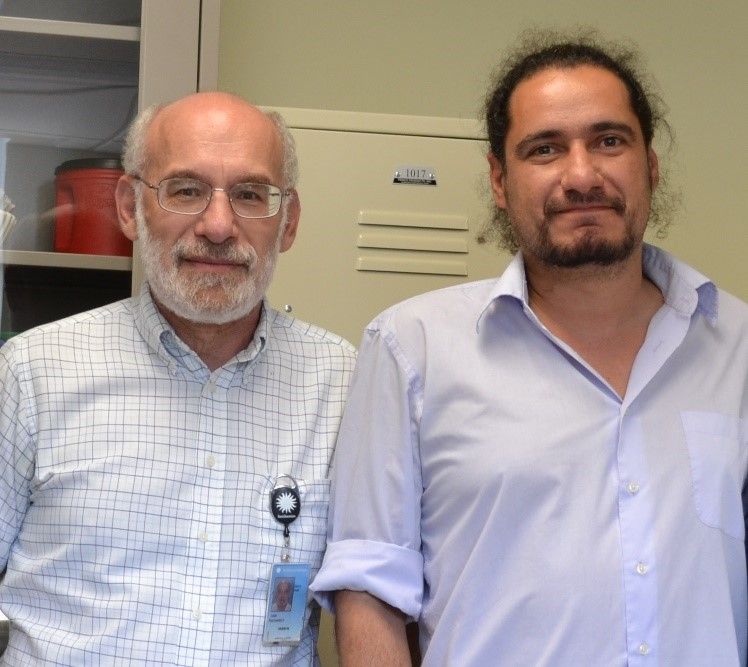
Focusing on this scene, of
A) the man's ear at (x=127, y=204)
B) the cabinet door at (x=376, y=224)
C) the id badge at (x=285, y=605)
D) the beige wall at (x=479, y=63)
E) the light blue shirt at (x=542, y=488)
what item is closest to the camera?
the light blue shirt at (x=542, y=488)

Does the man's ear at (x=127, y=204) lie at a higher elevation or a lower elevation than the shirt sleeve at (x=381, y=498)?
higher

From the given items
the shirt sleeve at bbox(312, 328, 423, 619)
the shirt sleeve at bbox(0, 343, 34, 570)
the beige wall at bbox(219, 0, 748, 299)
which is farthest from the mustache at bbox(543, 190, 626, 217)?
the beige wall at bbox(219, 0, 748, 299)

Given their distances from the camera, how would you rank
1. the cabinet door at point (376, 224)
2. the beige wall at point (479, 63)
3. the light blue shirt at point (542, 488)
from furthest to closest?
1. the beige wall at point (479, 63)
2. the cabinet door at point (376, 224)
3. the light blue shirt at point (542, 488)

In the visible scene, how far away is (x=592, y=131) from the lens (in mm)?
1459

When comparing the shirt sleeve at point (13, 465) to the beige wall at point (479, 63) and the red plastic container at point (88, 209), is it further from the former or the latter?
the beige wall at point (479, 63)

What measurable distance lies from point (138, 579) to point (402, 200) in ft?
2.84

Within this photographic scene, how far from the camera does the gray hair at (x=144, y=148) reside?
1.59m

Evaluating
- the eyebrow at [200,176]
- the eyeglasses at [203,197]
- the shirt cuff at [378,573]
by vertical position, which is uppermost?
the eyebrow at [200,176]

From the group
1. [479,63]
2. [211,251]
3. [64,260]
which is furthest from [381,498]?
[479,63]

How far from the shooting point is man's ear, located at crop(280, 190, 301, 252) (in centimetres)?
161

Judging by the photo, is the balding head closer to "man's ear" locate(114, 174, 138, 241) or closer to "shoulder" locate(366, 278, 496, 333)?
"man's ear" locate(114, 174, 138, 241)

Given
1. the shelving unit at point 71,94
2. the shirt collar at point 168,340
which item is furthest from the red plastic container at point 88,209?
the shirt collar at point 168,340

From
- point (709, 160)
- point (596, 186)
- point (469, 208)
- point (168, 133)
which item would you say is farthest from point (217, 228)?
point (709, 160)

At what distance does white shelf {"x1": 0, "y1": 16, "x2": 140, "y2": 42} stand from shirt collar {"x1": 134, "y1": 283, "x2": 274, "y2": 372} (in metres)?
0.63
